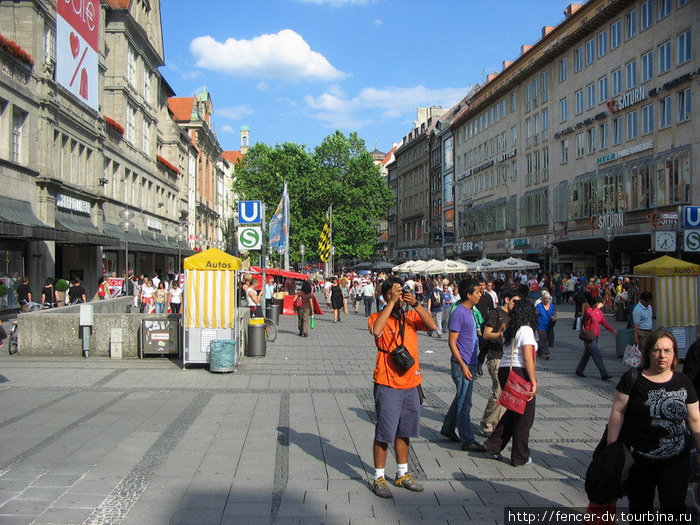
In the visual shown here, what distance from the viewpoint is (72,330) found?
47.9ft

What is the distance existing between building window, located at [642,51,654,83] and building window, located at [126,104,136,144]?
2899 cm

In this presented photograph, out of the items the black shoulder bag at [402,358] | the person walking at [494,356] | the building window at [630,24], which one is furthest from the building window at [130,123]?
the black shoulder bag at [402,358]

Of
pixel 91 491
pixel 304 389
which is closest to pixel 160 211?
pixel 304 389

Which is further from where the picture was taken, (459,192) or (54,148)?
(459,192)

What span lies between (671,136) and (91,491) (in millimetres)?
32712

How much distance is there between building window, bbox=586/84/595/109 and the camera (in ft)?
132

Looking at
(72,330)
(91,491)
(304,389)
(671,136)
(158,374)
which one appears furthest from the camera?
(671,136)

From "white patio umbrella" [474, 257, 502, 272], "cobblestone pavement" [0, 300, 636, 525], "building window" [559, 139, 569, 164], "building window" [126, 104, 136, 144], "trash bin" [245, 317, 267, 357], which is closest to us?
"cobblestone pavement" [0, 300, 636, 525]

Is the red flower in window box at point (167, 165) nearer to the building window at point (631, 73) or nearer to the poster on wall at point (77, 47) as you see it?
the building window at point (631, 73)

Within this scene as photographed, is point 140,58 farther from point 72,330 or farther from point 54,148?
point 72,330

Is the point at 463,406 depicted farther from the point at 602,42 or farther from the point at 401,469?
the point at 602,42

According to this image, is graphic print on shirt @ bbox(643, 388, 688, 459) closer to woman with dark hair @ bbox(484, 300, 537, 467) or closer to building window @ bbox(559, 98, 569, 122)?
woman with dark hair @ bbox(484, 300, 537, 467)

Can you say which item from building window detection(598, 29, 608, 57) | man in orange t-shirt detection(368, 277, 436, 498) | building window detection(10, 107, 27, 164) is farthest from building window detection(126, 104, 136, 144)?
man in orange t-shirt detection(368, 277, 436, 498)

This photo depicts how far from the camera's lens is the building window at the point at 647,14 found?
33.9m
